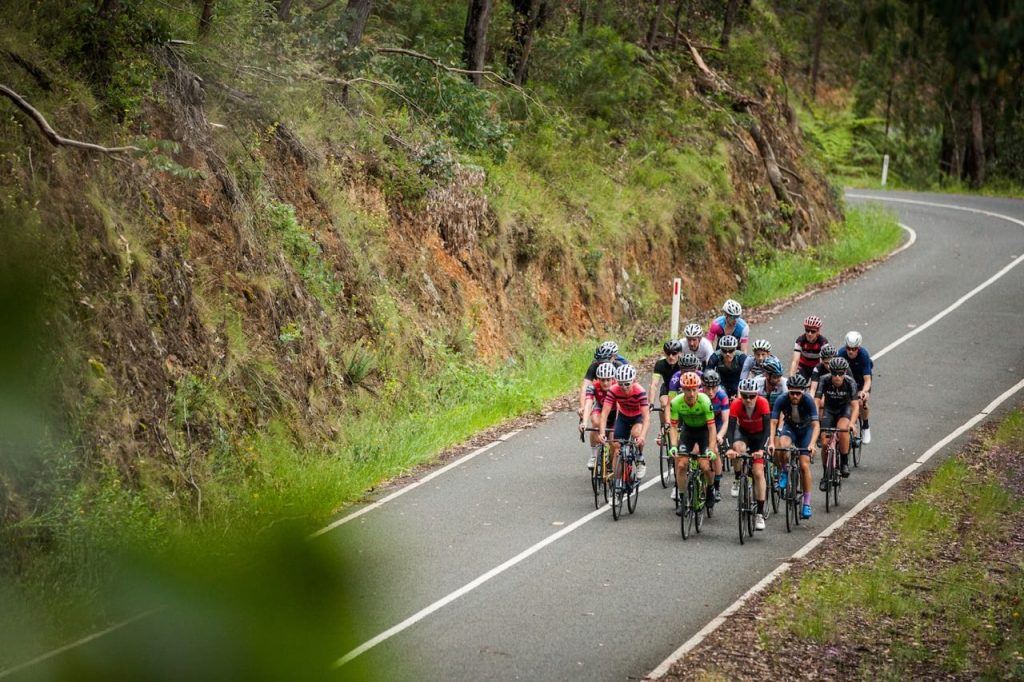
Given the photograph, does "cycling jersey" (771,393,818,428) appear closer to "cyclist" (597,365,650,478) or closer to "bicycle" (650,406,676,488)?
"bicycle" (650,406,676,488)

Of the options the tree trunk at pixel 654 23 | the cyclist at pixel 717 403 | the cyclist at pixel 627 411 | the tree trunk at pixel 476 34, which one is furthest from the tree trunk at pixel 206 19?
the tree trunk at pixel 654 23

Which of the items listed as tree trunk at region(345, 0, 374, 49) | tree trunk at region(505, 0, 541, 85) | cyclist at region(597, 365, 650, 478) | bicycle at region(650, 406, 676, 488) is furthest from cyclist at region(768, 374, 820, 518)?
tree trunk at region(505, 0, 541, 85)

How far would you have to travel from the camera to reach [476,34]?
24.5 metres

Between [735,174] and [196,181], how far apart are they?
58.8ft

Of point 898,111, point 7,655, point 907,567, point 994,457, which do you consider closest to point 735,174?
point 994,457

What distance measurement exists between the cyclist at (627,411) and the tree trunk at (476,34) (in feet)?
38.4

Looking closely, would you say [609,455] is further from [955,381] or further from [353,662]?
[353,662]

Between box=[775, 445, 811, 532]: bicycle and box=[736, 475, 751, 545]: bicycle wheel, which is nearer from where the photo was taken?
box=[736, 475, 751, 545]: bicycle wheel

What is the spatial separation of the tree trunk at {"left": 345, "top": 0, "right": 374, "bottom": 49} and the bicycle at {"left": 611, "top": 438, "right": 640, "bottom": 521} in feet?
33.9

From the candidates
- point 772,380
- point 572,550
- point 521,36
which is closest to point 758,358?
point 772,380

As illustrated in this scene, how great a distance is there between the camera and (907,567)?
12.8m

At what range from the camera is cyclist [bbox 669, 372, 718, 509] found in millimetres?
13867

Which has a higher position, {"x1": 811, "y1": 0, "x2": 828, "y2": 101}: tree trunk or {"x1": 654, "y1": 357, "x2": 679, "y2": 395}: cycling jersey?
{"x1": 811, "y1": 0, "x2": 828, "y2": 101}: tree trunk

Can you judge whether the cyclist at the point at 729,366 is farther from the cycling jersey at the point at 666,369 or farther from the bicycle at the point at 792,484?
the bicycle at the point at 792,484
